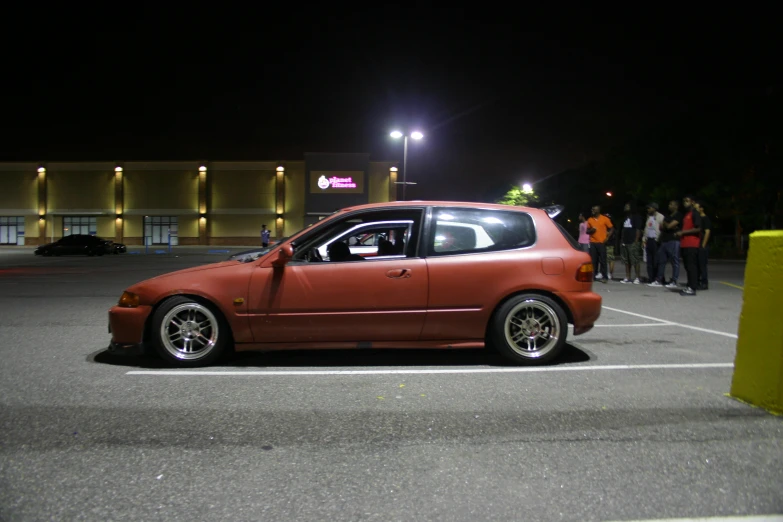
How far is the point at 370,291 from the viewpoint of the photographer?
18.7ft

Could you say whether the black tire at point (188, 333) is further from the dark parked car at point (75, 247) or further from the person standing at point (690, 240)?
the dark parked car at point (75, 247)

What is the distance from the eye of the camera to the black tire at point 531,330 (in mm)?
5824

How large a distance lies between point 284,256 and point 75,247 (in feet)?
115

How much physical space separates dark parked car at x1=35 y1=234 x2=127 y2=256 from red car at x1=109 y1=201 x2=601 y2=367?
3419cm

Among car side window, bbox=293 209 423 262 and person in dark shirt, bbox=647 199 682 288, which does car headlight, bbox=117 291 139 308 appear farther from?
person in dark shirt, bbox=647 199 682 288

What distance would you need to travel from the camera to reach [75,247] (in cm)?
3625

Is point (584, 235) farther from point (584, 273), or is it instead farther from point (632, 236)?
point (584, 273)

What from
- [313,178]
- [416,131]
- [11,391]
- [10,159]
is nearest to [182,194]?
[313,178]

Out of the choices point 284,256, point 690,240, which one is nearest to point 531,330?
point 284,256

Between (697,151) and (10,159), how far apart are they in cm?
5634

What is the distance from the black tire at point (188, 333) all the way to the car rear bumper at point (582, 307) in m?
3.20

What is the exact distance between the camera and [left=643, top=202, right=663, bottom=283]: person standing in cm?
1330

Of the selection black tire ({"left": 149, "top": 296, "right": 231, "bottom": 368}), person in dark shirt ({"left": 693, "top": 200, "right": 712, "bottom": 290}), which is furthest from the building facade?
black tire ({"left": 149, "top": 296, "right": 231, "bottom": 368})

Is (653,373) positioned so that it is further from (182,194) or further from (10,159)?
(10,159)
